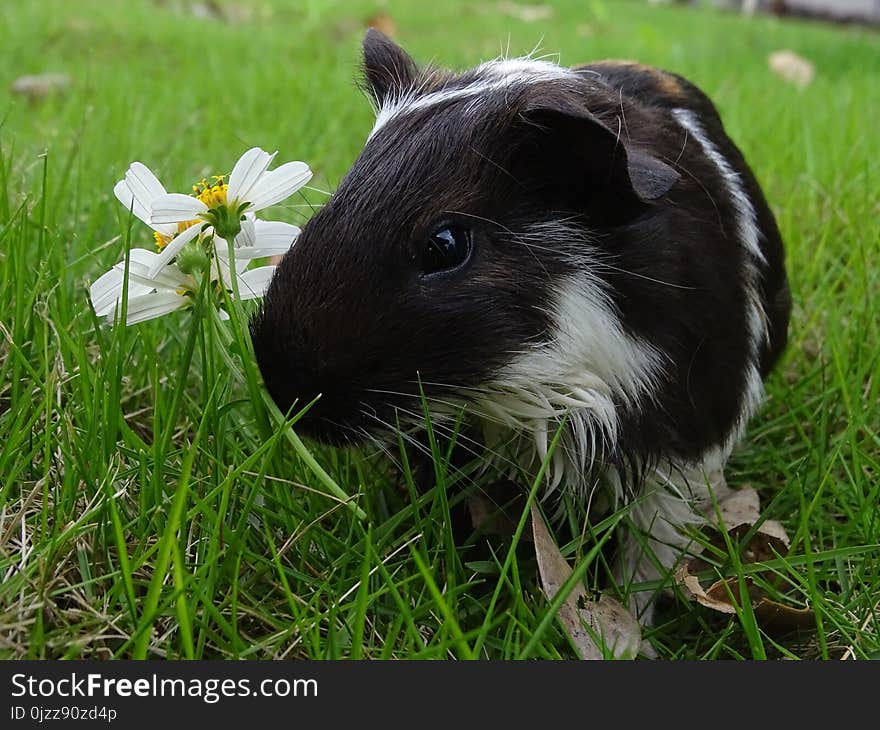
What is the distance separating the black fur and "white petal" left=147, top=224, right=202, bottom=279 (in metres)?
0.16

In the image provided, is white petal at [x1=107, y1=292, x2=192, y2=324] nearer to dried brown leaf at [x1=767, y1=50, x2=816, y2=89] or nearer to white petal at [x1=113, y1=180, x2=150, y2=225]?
white petal at [x1=113, y1=180, x2=150, y2=225]

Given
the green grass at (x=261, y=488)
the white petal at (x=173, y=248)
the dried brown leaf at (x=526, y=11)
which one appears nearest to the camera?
the green grass at (x=261, y=488)

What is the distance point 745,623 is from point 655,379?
45 centimetres

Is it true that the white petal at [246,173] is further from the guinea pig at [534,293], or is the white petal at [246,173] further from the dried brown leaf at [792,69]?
the dried brown leaf at [792,69]

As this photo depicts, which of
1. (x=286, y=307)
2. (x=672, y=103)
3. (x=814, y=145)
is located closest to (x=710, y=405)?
(x=672, y=103)

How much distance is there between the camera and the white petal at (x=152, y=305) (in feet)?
5.31

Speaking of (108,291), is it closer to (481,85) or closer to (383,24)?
(481,85)

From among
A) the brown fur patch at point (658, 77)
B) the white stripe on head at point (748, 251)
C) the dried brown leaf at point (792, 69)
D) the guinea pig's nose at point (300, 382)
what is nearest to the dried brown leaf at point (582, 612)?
the guinea pig's nose at point (300, 382)

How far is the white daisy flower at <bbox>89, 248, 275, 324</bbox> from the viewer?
1618mm

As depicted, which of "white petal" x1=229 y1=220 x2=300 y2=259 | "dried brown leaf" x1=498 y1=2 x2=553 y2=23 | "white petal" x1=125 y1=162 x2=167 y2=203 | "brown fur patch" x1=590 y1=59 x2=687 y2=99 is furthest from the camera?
"dried brown leaf" x1=498 y1=2 x2=553 y2=23

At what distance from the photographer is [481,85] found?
5.84 ft

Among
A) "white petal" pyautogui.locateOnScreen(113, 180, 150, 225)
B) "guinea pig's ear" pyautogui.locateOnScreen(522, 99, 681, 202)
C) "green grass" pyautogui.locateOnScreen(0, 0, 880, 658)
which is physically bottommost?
"green grass" pyautogui.locateOnScreen(0, 0, 880, 658)

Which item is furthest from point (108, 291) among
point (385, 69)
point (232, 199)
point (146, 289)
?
point (385, 69)

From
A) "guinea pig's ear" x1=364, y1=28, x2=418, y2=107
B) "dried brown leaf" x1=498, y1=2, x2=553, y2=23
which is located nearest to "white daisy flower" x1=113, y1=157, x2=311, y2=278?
"guinea pig's ear" x1=364, y1=28, x2=418, y2=107
